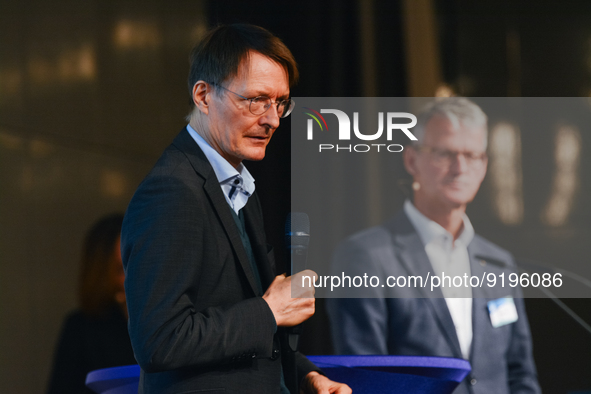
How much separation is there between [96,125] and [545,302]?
248cm

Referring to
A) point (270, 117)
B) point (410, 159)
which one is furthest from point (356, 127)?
point (270, 117)

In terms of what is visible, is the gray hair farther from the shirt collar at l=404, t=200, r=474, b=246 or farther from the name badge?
the name badge

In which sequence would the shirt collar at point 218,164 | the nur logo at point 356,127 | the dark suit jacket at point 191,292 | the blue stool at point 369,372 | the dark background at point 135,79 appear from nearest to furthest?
the dark suit jacket at point 191,292, the shirt collar at point 218,164, the blue stool at point 369,372, the nur logo at point 356,127, the dark background at point 135,79

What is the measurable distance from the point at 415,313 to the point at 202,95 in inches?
56.2

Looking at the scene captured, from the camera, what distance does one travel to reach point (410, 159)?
2.50 metres

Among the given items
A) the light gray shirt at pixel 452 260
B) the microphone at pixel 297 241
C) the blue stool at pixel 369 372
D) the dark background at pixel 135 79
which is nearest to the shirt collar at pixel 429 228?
the light gray shirt at pixel 452 260

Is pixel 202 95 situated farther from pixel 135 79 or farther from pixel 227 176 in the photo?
pixel 135 79

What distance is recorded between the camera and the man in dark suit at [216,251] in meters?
1.19

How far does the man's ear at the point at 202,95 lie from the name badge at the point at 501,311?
5.32 feet

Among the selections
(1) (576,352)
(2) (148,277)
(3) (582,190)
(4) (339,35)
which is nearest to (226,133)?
(2) (148,277)

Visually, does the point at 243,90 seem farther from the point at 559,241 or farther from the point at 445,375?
the point at 559,241

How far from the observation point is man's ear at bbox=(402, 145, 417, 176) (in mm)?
2477

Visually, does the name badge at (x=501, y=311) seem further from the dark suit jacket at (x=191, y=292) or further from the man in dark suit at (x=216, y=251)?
the dark suit jacket at (x=191, y=292)

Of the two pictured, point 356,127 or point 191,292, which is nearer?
point 191,292
